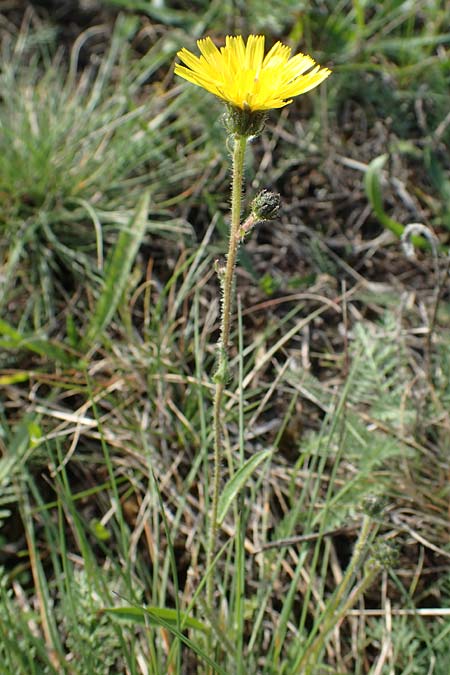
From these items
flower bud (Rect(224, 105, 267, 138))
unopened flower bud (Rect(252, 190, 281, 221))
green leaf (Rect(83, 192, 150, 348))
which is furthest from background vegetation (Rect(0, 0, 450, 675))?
flower bud (Rect(224, 105, 267, 138))

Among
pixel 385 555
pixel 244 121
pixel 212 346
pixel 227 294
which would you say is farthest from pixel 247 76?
pixel 212 346

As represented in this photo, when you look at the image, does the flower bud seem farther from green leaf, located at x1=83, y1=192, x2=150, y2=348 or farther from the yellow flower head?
green leaf, located at x1=83, y1=192, x2=150, y2=348

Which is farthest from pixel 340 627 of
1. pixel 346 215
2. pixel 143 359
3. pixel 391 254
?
pixel 346 215

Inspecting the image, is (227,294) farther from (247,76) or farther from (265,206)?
(247,76)

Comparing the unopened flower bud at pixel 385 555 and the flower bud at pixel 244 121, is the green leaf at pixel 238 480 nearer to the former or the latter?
the unopened flower bud at pixel 385 555

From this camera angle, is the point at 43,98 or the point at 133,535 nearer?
the point at 133,535

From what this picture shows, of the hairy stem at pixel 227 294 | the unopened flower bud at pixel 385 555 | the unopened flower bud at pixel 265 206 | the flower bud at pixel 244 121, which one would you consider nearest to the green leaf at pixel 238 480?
the hairy stem at pixel 227 294

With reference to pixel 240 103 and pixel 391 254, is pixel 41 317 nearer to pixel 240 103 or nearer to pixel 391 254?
pixel 391 254
